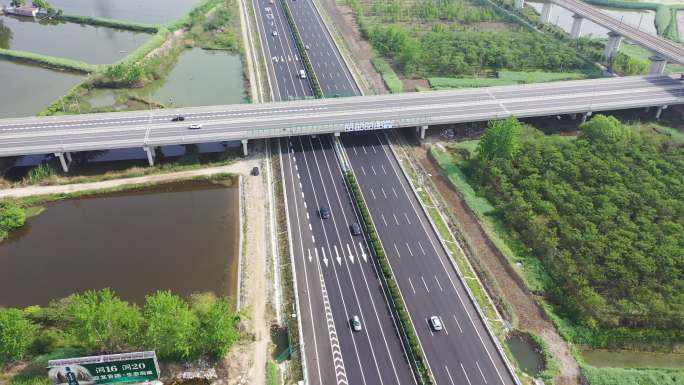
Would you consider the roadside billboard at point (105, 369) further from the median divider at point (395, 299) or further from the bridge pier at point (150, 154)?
the bridge pier at point (150, 154)

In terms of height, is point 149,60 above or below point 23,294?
above

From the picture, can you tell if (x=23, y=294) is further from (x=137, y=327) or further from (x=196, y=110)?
(x=196, y=110)

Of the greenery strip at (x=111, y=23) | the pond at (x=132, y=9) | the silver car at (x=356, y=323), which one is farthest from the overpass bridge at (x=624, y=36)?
the greenery strip at (x=111, y=23)

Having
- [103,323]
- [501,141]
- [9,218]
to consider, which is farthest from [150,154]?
[501,141]

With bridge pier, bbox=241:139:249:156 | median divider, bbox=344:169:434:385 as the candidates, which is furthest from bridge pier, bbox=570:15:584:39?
bridge pier, bbox=241:139:249:156

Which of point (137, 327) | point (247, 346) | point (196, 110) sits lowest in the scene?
point (247, 346)

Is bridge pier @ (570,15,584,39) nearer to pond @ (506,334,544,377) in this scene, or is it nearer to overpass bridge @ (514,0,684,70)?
overpass bridge @ (514,0,684,70)

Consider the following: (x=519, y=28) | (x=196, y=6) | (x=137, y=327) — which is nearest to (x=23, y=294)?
(x=137, y=327)
